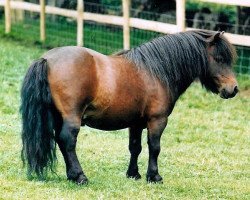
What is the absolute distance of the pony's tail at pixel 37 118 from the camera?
6887 mm

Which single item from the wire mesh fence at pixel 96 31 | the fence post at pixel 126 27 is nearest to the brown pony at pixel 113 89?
the fence post at pixel 126 27

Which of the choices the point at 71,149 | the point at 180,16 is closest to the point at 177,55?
the point at 71,149

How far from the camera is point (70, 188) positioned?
686cm

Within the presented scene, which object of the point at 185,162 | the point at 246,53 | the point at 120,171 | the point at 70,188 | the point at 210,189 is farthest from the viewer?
the point at 246,53

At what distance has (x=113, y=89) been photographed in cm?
718

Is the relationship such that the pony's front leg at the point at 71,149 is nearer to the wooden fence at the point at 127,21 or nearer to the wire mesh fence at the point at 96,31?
the wooden fence at the point at 127,21

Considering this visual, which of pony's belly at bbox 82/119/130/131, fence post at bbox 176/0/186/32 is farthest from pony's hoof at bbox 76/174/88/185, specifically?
fence post at bbox 176/0/186/32

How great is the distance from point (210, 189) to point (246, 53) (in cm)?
824

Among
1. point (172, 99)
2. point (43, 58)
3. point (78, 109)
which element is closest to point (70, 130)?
point (78, 109)

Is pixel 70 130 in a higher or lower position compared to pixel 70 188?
higher

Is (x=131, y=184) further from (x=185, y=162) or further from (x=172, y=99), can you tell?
(x=185, y=162)

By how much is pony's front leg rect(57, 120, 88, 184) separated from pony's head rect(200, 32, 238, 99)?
5.33ft

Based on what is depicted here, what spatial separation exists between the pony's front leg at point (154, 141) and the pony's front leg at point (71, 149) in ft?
2.42

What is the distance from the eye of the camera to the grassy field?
6.90 m
